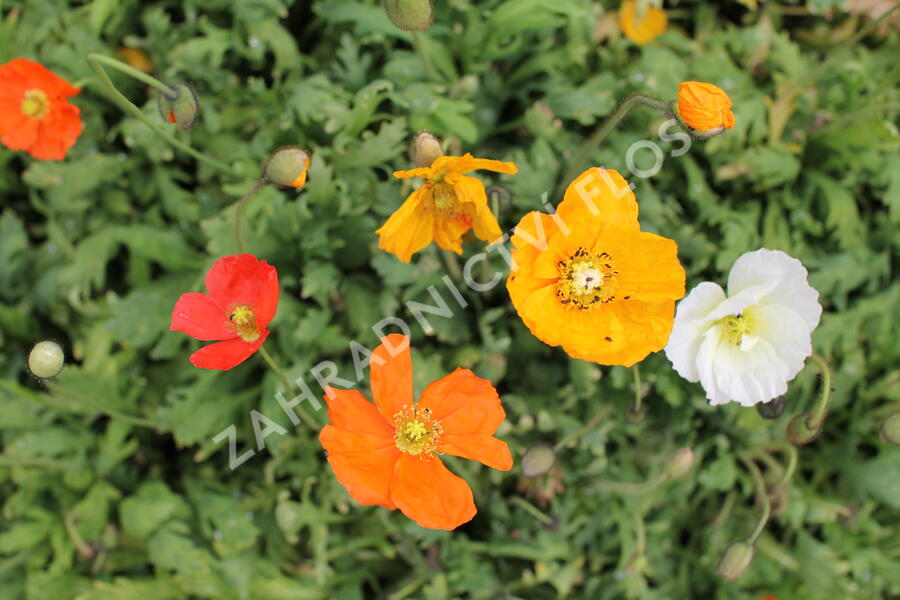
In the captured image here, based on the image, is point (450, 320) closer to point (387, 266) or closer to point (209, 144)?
point (387, 266)

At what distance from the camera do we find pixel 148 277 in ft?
9.35

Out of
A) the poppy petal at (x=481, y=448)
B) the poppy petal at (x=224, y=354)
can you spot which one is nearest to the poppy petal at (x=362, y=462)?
the poppy petal at (x=481, y=448)

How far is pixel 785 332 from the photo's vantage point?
1.96 meters

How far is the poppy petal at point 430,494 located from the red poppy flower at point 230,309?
19.1 inches

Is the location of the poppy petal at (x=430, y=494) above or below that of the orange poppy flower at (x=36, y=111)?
below

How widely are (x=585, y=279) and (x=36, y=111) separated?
199 cm

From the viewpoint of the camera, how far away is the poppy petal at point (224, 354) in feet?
5.87

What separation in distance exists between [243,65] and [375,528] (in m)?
1.91

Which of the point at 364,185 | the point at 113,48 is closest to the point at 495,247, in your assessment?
the point at 364,185

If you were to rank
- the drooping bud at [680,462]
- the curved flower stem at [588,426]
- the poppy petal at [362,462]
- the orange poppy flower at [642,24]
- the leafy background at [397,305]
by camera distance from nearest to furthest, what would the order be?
the poppy petal at [362,462] < the drooping bud at [680,462] < the curved flower stem at [588,426] < the leafy background at [397,305] < the orange poppy flower at [642,24]

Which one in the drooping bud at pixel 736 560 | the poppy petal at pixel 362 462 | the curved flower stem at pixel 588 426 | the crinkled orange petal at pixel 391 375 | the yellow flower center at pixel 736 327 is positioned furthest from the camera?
the curved flower stem at pixel 588 426

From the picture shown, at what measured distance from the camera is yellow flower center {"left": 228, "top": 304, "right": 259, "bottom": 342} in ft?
6.44

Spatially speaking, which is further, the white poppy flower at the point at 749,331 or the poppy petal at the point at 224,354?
the white poppy flower at the point at 749,331

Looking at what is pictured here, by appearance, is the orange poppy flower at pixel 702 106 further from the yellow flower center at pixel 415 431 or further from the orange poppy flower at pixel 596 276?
the yellow flower center at pixel 415 431
